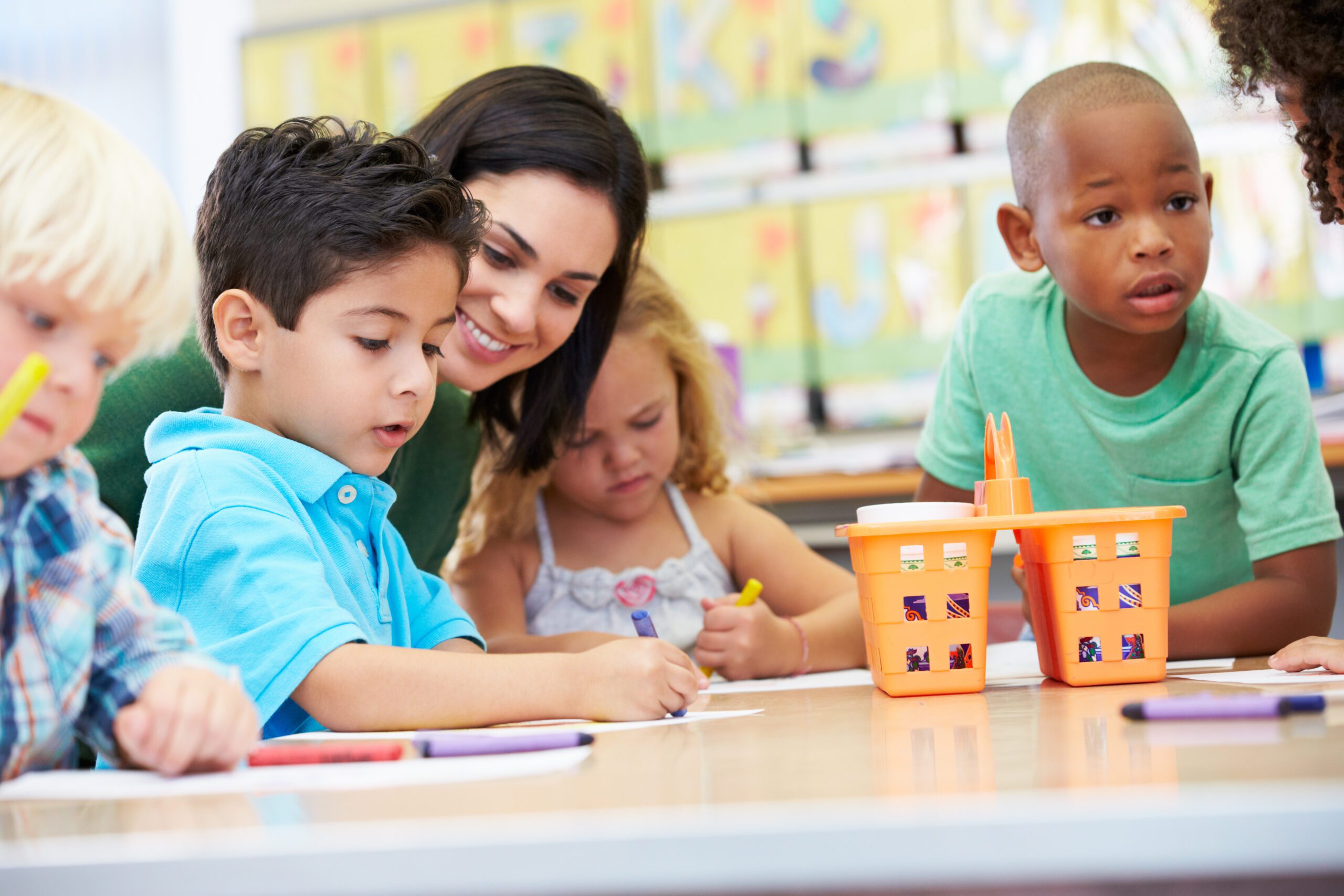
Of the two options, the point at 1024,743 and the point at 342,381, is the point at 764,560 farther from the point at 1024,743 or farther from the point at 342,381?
the point at 1024,743

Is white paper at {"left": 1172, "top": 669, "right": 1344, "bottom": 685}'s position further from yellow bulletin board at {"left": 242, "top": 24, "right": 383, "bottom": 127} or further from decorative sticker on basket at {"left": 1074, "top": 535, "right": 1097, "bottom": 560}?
yellow bulletin board at {"left": 242, "top": 24, "right": 383, "bottom": 127}

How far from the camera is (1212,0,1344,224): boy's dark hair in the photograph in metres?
1.01

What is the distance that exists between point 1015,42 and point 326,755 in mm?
2926

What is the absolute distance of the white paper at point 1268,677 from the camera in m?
0.77

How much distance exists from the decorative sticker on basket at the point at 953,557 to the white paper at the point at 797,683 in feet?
0.51

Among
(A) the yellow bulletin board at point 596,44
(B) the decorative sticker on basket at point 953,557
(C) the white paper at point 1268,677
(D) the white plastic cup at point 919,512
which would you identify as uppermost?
(A) the yellow bulletin board at point 596,44

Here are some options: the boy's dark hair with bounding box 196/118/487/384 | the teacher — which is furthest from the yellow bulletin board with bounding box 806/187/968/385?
the boy's dark hair with bounding box 196/118/487/384

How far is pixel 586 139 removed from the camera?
4.30 feet

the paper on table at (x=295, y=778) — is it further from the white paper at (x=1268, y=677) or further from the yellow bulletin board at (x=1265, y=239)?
the yellow bulletin board at (x=1265, y=239)

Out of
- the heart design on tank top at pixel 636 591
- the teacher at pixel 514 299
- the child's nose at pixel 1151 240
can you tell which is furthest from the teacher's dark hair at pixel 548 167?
the child's nose at pixel 1151 240

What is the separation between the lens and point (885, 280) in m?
3.18

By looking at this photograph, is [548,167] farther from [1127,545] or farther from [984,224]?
[984,224]

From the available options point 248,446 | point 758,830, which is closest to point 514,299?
point 248,446

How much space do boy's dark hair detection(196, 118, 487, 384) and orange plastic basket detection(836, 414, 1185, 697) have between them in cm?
42
